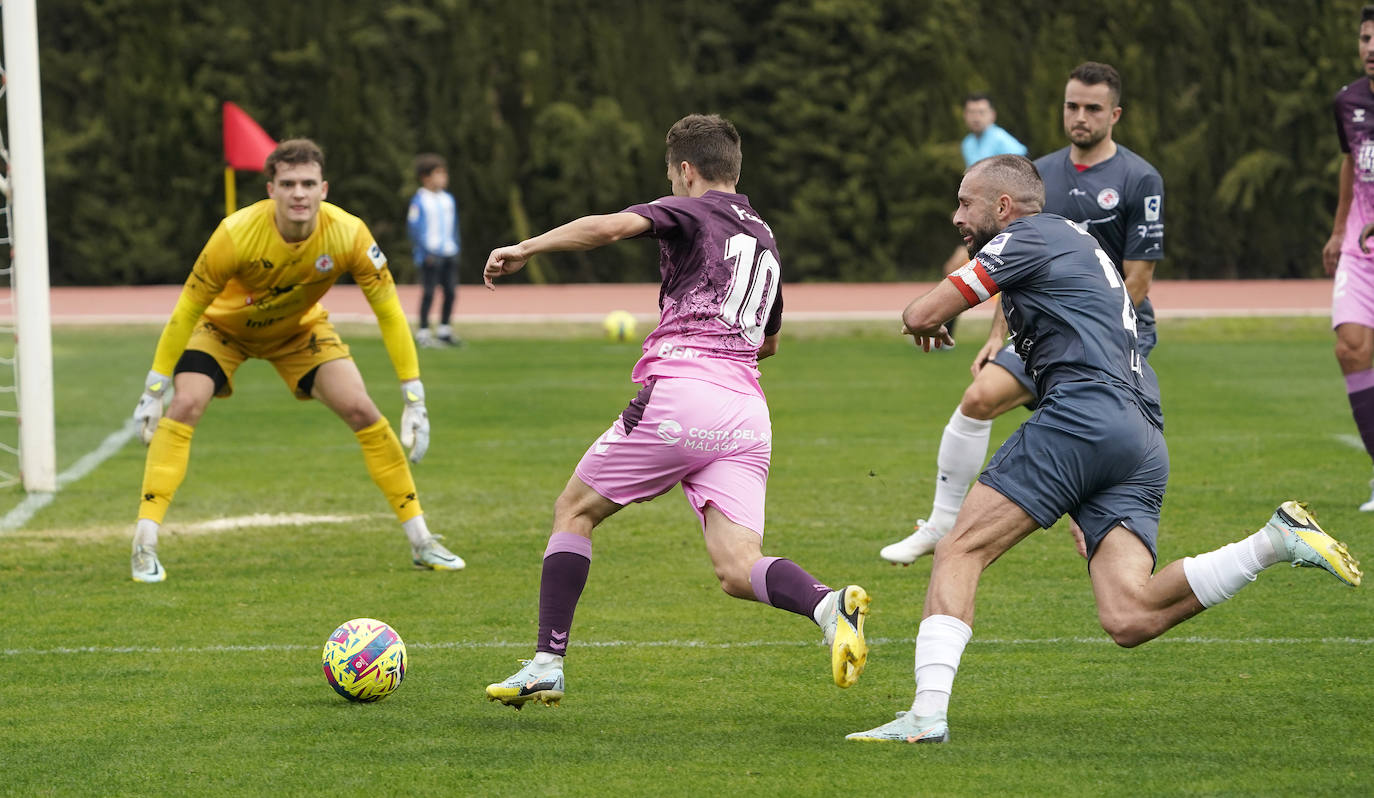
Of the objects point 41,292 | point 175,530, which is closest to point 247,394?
point 41,292

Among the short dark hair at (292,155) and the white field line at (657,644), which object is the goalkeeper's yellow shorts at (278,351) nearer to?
the short dark hair at (292,155)

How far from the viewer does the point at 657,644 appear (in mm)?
6516

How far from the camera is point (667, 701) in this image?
5.66m

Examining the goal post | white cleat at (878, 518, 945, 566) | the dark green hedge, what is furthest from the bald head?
the dark green hedge

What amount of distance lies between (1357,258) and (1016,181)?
4.25m

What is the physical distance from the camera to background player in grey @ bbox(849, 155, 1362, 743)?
196 inches

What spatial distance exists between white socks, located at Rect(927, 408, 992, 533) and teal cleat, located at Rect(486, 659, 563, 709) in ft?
9.43

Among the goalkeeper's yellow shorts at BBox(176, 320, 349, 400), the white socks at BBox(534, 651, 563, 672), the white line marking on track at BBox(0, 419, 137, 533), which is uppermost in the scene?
the goalkeeper's yellow shorts at BBox(176, 320, 349, 400)

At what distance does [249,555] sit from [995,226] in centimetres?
470

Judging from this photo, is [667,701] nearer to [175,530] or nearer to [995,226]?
[995,226]

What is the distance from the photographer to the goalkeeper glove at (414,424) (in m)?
7.84

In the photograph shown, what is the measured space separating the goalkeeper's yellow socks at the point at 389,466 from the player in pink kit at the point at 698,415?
2804 millimetres

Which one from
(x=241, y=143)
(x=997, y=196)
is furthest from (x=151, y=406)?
(x=241, y=143)

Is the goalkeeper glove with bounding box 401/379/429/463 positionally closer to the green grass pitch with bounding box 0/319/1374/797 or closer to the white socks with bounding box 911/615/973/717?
the green grass pitch with bounding box 0/319/1374/797
